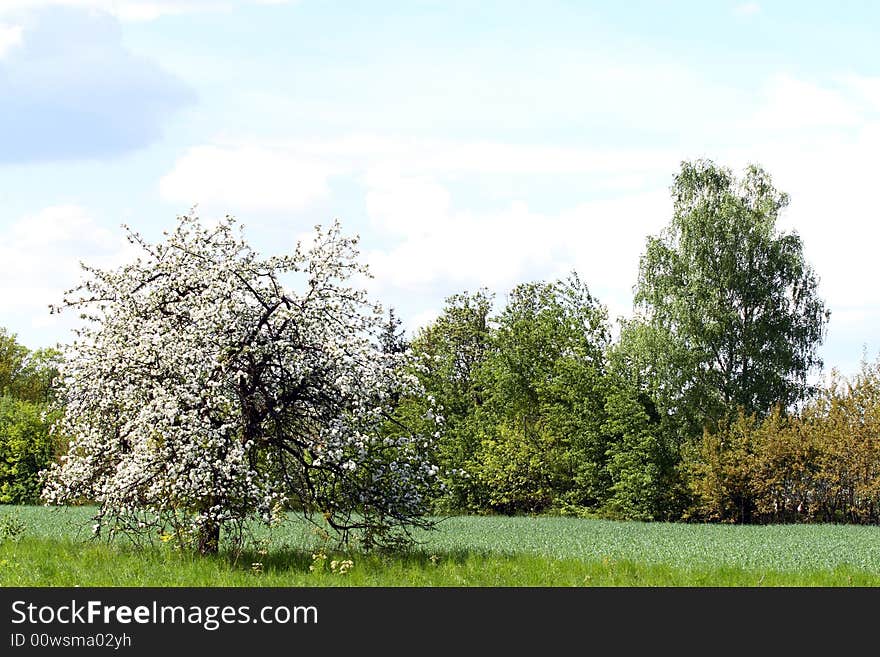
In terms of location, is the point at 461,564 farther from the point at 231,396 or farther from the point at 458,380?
the point at 458,380

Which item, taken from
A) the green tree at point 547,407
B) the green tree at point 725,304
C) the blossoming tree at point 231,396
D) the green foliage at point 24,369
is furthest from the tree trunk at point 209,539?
the green foliage at point 24,369

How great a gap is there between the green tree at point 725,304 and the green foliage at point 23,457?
75.4ft

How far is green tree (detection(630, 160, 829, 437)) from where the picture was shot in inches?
1312

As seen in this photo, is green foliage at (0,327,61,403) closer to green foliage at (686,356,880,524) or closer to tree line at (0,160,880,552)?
tree line at (0,160,880,552)

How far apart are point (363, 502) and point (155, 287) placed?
461cm

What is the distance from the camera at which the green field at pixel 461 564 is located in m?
12.0

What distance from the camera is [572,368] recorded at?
30.6 m

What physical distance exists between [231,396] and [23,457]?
25.5 m

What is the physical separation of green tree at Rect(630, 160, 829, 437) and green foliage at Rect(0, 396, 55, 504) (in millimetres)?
22975

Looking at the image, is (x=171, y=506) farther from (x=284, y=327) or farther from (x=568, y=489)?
(x=568, y=489)

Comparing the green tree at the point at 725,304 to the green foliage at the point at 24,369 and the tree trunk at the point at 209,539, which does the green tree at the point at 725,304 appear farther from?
the green foliage at the point at 24,369
